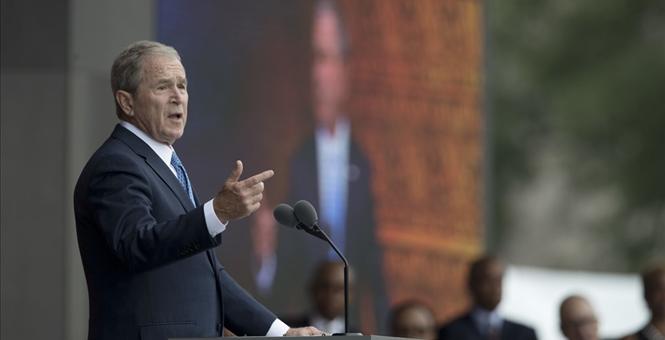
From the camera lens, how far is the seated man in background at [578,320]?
392 inches

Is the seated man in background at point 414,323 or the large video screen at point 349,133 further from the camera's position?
the large video screen at point 349,133

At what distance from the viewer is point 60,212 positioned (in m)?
8.33

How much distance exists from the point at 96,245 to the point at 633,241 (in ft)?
68.0

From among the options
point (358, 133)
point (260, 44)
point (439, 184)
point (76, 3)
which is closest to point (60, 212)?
point (76, 3)

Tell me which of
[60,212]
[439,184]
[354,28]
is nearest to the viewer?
[60,212]

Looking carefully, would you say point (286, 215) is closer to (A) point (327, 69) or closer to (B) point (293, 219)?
(B) point (293, 219)

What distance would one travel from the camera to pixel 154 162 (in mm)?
5648

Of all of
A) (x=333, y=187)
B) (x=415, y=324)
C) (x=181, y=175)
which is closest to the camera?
(x=181, y=175)

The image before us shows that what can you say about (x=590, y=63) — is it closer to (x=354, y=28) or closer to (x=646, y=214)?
(x=646, y=214)

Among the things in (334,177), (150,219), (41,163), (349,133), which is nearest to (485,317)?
(334,177)

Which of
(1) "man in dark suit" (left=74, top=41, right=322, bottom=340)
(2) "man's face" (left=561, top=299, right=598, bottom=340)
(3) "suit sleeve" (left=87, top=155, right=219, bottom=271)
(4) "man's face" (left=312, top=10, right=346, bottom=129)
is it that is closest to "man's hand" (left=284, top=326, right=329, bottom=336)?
(1) "man in dark suit" (left=74, top=41, right=322, bottom=340)

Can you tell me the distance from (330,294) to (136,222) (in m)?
4.30

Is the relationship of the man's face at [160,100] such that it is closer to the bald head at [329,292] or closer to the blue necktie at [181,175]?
the blue necktie at [181,175]

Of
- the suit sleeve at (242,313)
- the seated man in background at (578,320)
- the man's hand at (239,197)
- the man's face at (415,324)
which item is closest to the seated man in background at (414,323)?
the man's face at (415,324)
